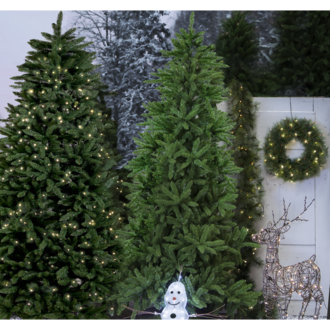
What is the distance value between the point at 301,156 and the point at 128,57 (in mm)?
2895

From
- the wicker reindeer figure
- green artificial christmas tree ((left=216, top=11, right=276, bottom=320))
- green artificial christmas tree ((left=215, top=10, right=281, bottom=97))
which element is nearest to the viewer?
the wicker reindeer figure

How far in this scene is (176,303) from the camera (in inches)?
107

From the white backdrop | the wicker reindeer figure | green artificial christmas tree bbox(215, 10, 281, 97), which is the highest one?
green artificial christmas tree bbox(215, 10, 281, 97)

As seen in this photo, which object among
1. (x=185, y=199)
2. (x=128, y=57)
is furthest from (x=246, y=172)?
(x=128, y=57)

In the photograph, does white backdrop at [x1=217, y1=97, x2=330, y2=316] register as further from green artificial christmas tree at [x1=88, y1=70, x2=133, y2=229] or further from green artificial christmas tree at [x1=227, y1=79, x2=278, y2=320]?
green artificial christmas tree at [x1=88, y1=70, x2=133, y2=229]

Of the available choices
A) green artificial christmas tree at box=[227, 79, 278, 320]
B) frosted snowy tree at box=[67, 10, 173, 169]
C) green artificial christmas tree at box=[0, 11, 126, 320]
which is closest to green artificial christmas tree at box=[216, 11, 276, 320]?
green artificial christmas tree at box=[227, 79, 278, 320]

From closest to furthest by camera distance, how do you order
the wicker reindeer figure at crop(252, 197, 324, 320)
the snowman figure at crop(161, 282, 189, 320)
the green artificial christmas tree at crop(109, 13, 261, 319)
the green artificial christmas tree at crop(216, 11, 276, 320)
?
the snowman figure at crop(161, 282, 189, 320)
the green artificial christmas tree at crop(109, 13, 261, 319)
the wicker reindeer figure at crop(252, 197, 324, 320)
the green artificial christmas tree at crop(216, 11, 276, 320)

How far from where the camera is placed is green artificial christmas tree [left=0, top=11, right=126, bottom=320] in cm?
305

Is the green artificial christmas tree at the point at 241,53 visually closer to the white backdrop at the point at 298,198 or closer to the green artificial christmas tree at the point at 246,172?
the white backdrop at the point at 298,198

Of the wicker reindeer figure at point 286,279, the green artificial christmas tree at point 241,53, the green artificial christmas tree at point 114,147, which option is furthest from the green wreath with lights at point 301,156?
the green artificial christmas tree at point 114,147

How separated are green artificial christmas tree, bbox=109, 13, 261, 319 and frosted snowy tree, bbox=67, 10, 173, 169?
1.95 metres

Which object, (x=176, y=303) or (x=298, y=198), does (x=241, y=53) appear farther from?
(x=176, y=303)

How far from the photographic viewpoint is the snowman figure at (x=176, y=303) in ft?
8.90

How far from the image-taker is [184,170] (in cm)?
301
